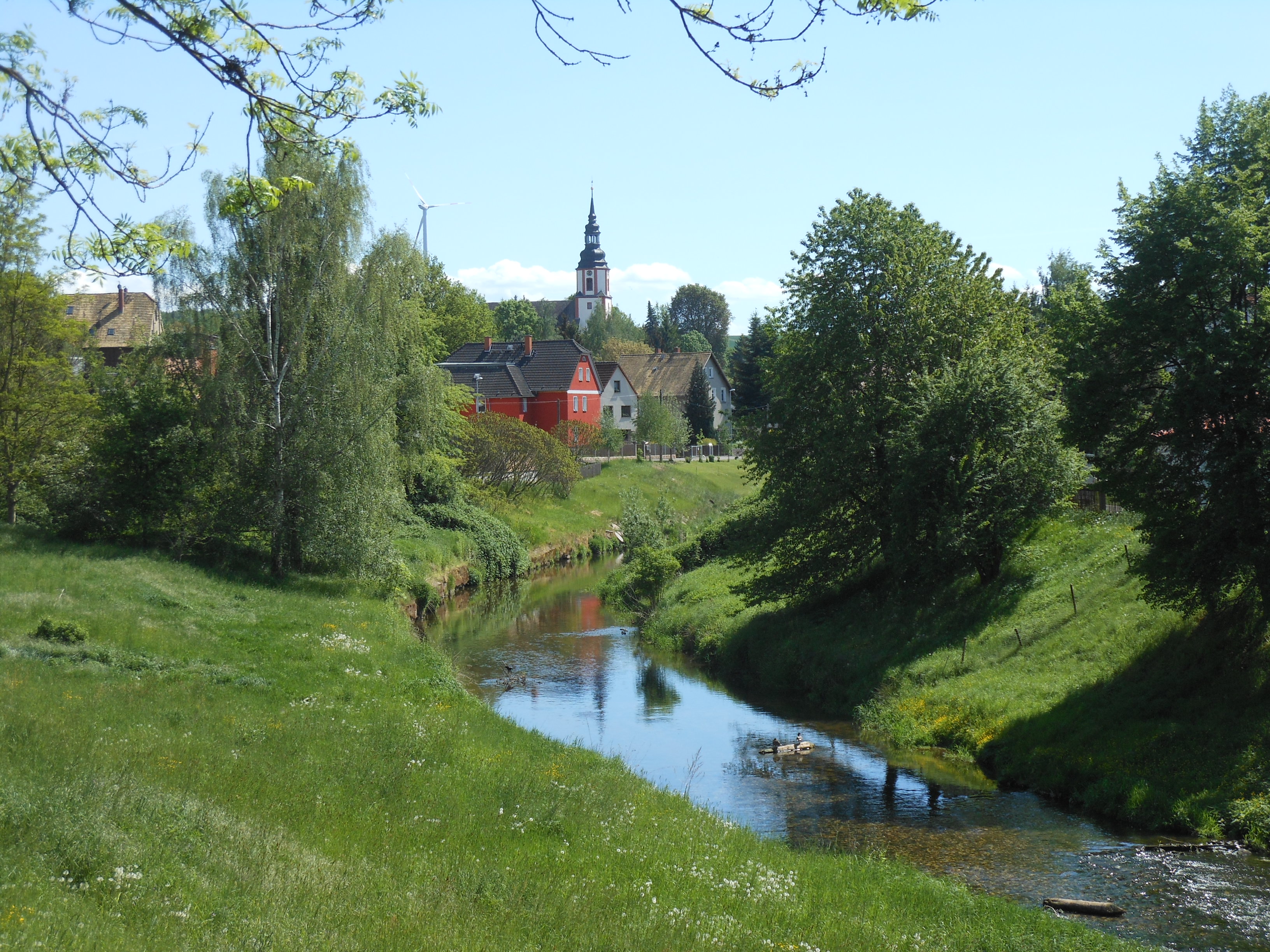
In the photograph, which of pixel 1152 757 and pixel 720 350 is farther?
pixel 720 350

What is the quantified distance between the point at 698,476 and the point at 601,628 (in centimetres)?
3910

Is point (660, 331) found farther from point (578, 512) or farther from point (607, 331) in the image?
point (578, 512)

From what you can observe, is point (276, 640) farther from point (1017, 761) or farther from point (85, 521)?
point (1017, 761)

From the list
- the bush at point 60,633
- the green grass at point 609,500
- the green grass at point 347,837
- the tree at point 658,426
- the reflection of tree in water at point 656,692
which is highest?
the tree at point 658,426

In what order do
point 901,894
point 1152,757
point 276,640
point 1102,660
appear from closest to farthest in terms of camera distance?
point 901,894 < point 1152,757 < point 1102,660 < point 276,640

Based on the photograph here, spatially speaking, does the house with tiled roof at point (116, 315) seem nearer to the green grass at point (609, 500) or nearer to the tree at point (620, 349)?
the green grass at point (609, 500)

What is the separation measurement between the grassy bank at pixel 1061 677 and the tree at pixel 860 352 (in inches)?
94.6

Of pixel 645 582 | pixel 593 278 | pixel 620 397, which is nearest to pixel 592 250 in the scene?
pixel 593 278

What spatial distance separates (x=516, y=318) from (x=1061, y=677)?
11474cm

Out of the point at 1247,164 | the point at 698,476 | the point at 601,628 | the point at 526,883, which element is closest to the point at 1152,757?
the point at 1247,164

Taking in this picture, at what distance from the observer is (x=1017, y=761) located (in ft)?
59.6

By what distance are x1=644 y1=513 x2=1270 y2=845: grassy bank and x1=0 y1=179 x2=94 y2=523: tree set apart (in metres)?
20.3

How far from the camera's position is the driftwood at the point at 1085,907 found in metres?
12.0

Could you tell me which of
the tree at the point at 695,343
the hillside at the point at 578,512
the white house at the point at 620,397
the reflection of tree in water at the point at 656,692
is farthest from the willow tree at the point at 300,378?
the tree at the point at 695,343
